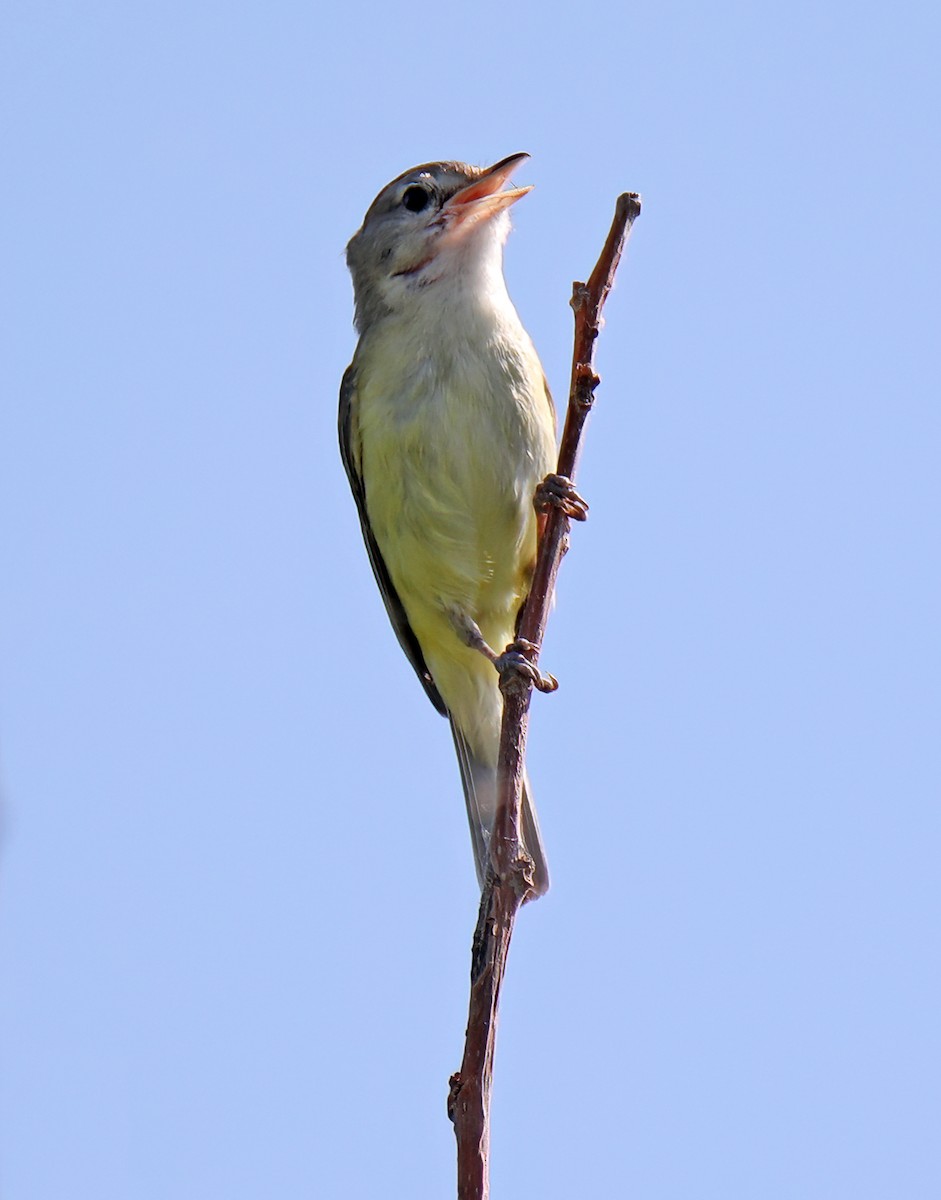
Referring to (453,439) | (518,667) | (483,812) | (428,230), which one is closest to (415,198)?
(428,230)

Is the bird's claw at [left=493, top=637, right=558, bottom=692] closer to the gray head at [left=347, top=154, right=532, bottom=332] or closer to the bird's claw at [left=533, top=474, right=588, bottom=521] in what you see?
the bird's claw at [left=533, top=474, right=588, bottom=521]

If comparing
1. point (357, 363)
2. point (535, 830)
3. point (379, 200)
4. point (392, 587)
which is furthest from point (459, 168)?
point (535, 830)

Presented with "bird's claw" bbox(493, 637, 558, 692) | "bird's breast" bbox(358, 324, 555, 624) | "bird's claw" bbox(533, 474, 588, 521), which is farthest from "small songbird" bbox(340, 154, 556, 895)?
"bird's claw" bbox(493, 637, 558, 692)

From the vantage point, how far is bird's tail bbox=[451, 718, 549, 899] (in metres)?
5.58

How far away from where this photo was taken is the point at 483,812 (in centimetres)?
589

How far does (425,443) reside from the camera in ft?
18.0

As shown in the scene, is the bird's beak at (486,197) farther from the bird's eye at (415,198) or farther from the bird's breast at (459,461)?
the bird's breast at (459,461)

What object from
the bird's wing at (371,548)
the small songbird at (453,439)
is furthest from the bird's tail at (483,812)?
the bird's wing at (371,548)

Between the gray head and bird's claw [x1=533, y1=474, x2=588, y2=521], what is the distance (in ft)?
4.53

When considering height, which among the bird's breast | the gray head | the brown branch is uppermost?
the gray head

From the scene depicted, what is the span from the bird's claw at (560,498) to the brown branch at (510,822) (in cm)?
7

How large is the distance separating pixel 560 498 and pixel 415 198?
2374mm

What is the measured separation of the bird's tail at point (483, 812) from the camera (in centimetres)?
558

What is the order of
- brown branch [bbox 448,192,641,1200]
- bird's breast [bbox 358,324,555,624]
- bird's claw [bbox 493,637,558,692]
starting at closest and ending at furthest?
brown branch [bbox 448,192,641,1200] → bird's claw [bbox 493,637,558,692] → bird's breast [bbox 358,324,555,624]
